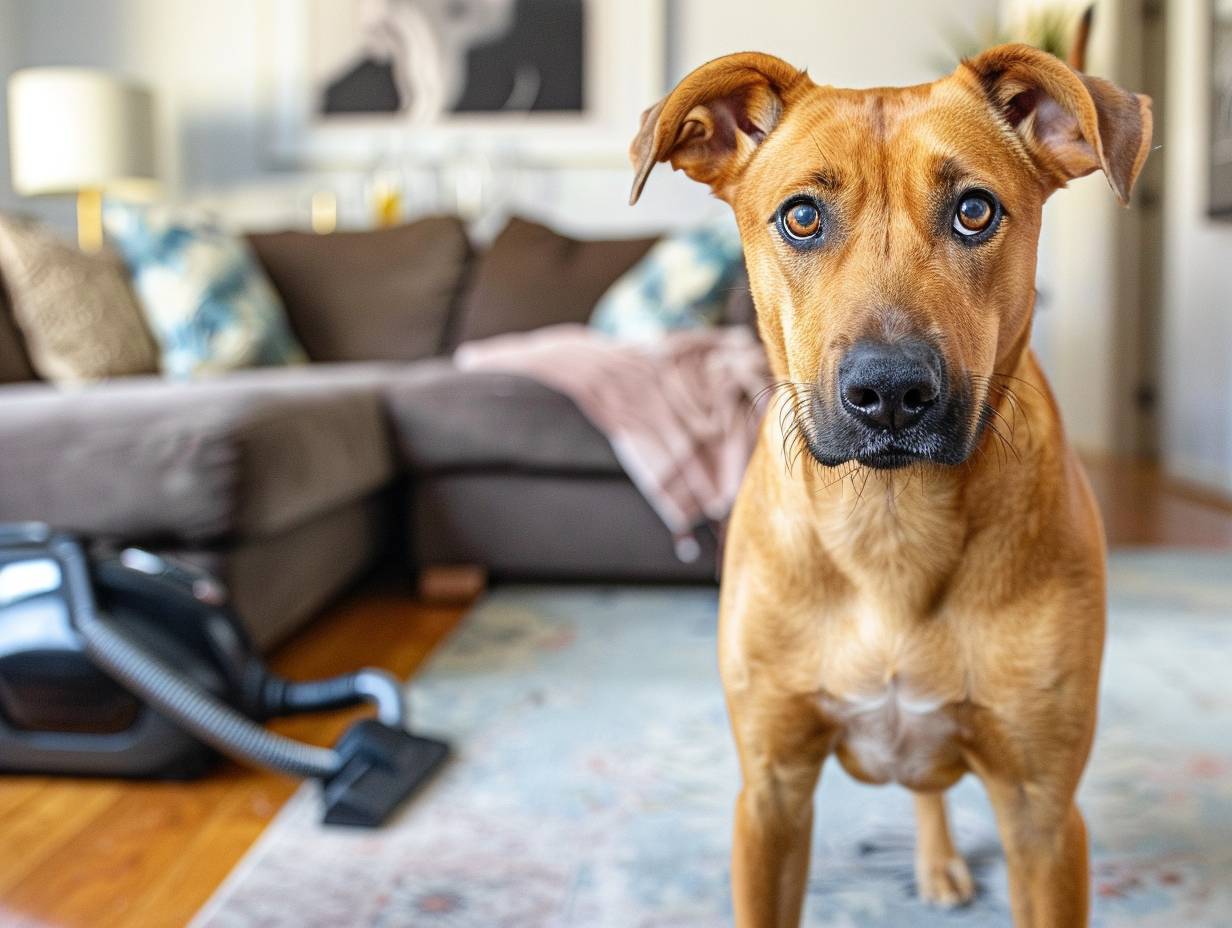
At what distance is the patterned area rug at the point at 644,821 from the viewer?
4.59 ft

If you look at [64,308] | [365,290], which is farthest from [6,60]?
[64,308]

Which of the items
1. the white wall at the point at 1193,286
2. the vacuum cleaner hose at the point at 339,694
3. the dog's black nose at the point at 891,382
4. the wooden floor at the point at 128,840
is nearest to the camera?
the dog's black nose at the point at 891,382

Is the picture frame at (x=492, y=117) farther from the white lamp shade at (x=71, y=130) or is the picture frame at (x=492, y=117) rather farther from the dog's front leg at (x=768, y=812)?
the dog's front leg at (x=768, y=812)

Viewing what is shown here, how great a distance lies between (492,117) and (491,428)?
2.53m

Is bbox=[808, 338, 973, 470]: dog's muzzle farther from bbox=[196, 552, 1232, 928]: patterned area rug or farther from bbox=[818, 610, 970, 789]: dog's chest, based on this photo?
bbox=[196, 552, 1232, 928]: patterned area rug

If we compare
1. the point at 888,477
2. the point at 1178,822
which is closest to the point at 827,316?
the point at 888,477

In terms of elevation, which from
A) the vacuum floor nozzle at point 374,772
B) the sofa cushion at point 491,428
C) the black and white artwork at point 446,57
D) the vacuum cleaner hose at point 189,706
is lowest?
the vacuum floor nozzle at point 374,772

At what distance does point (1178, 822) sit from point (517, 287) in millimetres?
2739

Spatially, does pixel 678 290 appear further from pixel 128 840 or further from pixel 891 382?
pixel 891 382

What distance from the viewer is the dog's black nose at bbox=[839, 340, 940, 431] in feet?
2.92

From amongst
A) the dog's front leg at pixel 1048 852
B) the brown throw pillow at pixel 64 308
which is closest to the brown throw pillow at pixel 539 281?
the brown throw pillow at pixel 64 308

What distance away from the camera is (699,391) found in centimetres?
291

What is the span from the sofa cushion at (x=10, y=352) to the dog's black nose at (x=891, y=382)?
2.74 metres

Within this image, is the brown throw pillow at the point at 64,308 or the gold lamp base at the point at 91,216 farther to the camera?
the gold lamp base at the point at 91,216
